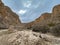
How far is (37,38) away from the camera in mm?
11406

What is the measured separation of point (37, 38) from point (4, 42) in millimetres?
2360

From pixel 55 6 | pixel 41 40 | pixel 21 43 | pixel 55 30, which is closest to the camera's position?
pixel 21 43

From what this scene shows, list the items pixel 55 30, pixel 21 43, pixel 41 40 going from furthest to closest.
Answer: pixel 55 30 < pixel 41 40 < pixel 21 43

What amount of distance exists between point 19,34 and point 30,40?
1.10m

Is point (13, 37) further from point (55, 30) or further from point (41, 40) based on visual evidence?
point (55, 30)

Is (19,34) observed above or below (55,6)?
below

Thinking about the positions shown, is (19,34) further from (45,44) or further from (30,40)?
(45,44)

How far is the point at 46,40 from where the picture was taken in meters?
11.9

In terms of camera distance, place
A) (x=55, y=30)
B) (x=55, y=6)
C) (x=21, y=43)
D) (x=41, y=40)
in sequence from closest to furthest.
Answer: (x=21, y=43) → (x=41, y=40) → (x=55, y=30) → (x=55, y=6)

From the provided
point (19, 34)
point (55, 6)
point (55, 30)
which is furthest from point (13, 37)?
point (55, 6)

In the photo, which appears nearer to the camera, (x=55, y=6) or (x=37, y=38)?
(x=37, y=38)

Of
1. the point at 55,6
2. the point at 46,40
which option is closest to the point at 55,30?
the point at 46,40

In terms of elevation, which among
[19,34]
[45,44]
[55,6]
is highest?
[55,6]

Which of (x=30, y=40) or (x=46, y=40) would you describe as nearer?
(x=30, y=40)
